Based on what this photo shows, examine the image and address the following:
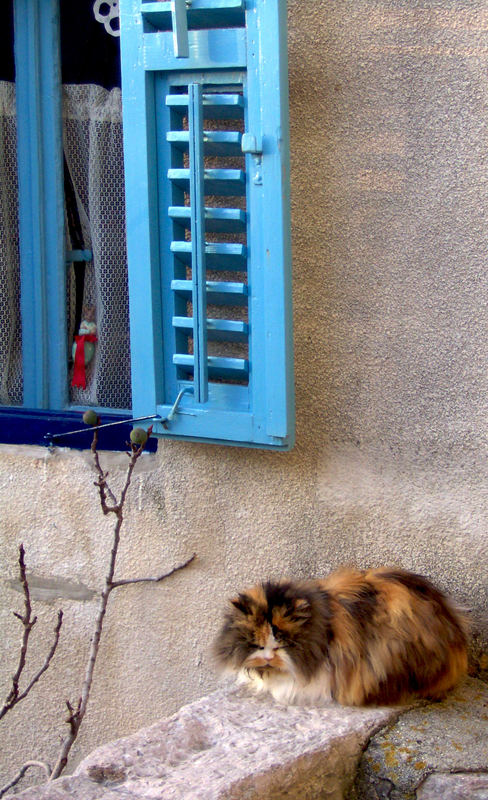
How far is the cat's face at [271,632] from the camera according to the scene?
7.19 ft

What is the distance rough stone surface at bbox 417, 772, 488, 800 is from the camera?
195cm

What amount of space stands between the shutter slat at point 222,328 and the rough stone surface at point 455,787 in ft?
4.10

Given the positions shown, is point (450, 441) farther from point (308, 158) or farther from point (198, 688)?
point (198, 688)

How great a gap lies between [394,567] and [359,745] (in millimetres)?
581

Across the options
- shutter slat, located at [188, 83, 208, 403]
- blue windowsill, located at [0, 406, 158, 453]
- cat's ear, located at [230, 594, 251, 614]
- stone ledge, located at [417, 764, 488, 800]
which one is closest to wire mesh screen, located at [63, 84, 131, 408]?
blue windowsill, located at [0, 406, 158, 453]

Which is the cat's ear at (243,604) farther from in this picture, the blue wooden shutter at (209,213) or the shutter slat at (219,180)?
the shutter slat at (219,180)

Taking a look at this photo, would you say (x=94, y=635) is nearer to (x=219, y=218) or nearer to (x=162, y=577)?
(x=162, y=577)

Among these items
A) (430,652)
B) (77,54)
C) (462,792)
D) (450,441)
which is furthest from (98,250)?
(462,792)

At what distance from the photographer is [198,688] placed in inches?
111

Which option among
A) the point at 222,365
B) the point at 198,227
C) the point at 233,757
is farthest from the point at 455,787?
the point at 198,227

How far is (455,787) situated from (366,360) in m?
1.16

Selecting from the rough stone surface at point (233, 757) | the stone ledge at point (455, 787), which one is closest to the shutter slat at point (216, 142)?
the rough stone surface at point (233, 757)

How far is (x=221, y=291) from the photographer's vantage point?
2.46 m

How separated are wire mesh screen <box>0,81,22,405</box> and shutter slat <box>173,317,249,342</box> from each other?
3.01ft
